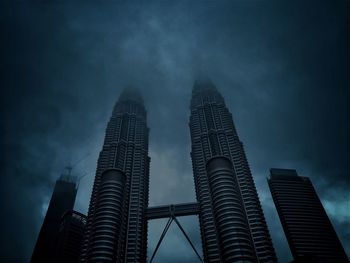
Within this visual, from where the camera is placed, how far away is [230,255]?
134500 millimetres

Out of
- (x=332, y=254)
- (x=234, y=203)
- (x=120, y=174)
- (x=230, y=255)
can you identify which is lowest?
(x=230, y=255)

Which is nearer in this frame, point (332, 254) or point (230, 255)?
point (230, 255)

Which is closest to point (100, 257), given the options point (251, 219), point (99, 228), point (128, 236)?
point (99, 228)

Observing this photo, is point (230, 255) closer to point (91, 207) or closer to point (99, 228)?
point (99, 228)

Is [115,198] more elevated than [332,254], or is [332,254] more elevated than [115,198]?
[115,198]

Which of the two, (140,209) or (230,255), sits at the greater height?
(140,209)

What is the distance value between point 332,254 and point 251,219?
272 ft

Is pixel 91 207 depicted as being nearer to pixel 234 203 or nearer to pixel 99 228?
pixel 99 228

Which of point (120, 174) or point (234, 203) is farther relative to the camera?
point (120, 174)

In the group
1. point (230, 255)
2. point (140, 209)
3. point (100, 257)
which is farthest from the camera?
point (140, 209)

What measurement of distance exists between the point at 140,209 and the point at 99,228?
4315cm

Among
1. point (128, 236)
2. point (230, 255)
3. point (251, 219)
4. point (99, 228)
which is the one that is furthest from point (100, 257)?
point (251, 219)

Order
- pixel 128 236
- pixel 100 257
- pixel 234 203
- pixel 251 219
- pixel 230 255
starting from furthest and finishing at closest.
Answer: pixel 128 236 → pixel 251 219 → pixel 234 203 → pixel 100 257 → pixel 230 255

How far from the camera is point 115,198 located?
170875mm
